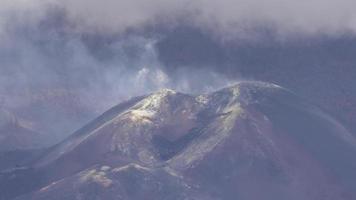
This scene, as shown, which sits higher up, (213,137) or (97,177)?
(213,137)

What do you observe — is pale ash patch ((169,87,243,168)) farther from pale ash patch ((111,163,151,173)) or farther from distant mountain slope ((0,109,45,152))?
distant mountain slope ((0,109,45,152))

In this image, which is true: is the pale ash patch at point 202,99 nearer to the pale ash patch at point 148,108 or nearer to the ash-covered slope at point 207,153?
the ash-covered slope at point 207,153

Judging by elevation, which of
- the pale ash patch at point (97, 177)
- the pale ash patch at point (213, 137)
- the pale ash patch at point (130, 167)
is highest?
the pale ash patch at point (213, 137)

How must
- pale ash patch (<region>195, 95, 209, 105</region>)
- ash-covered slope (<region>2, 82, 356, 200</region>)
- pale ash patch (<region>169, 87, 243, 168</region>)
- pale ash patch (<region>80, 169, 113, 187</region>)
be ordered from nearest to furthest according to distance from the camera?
1. pale ash patch (<region>80, 169, 113, 187</region>)
2. ash-covered slope (<region>2, 82, 356, 200</region>)
3. pale ash patch (<region>169, 87, 243, 168</region>)
4. pale ash patch (<region>195, 95, 209, 105</region>)

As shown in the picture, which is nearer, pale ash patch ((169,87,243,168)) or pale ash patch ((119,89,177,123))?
pale ash patch ((169,87,243,168))

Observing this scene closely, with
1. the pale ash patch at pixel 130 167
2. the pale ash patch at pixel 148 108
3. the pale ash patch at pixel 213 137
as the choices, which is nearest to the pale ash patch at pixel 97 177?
the pale ash patch at pixel 130 167

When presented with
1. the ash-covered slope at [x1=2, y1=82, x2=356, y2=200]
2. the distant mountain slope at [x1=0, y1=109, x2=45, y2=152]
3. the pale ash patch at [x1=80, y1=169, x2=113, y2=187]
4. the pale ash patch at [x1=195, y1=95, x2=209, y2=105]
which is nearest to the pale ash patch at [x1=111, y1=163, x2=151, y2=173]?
the ash-covered slope at [x1=2, y1=82, x2=356, y2=200]

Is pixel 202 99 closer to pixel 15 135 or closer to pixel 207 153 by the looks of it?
pixel 207 153

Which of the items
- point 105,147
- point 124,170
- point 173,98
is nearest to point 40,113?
point 173,98

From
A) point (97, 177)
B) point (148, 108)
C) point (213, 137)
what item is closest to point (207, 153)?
point (213, 137)
